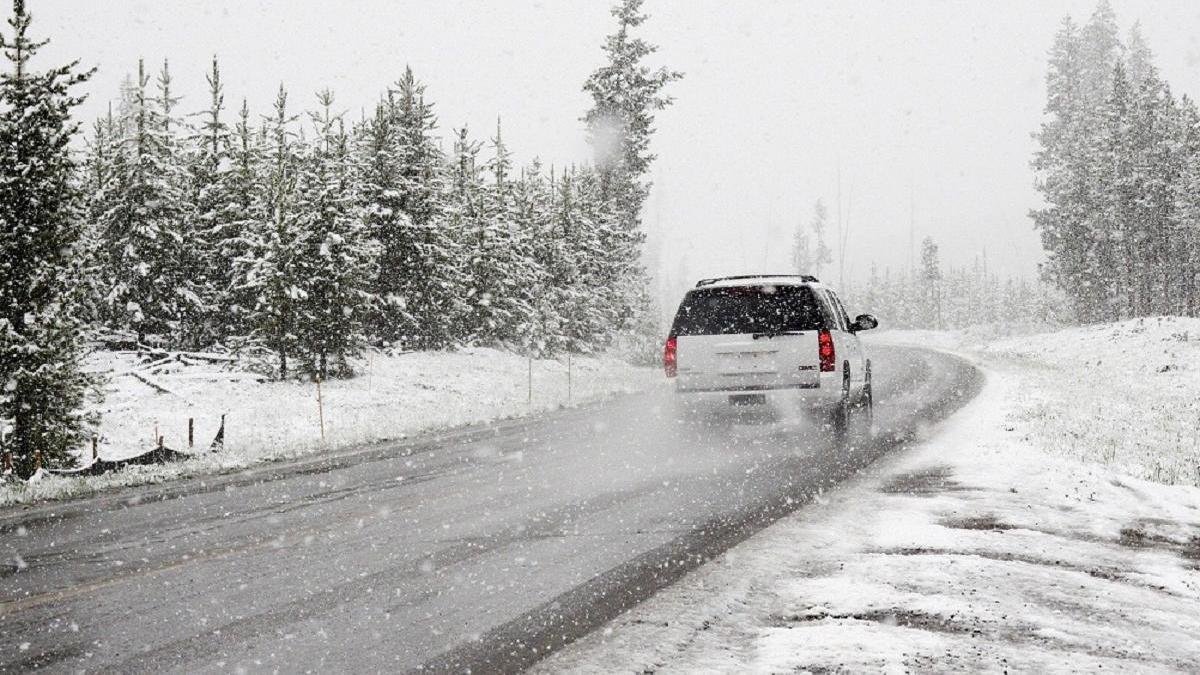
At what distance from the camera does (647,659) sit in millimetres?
3969

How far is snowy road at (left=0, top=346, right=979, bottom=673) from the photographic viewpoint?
433cm

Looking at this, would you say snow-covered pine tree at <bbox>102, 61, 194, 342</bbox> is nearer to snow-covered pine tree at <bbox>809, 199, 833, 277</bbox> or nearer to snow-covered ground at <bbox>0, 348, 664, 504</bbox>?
snow-covered ground at <bbox>0, 348, 664, 504</bbox>

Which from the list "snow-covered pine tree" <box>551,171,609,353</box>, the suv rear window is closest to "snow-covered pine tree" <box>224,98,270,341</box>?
"snow-covered pine tree" <box>551,171,609,353</box>

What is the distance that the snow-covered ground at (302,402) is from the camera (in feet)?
46.7

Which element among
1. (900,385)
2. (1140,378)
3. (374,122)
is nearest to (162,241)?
(374,122)

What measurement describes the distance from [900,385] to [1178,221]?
36.3m

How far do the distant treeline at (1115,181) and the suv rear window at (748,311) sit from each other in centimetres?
4265

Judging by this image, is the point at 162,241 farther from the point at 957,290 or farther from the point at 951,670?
the point at 957,290

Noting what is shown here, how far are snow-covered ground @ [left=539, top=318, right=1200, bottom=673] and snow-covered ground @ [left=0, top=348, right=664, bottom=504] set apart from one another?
26.4 ft

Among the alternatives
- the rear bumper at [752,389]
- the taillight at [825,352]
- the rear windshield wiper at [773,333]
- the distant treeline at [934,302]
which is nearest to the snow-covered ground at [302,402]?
the rear bumper at [752,389]

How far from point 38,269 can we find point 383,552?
1152cm

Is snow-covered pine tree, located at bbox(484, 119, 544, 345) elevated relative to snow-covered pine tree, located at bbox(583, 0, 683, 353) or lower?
lower

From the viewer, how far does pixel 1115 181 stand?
152 ft

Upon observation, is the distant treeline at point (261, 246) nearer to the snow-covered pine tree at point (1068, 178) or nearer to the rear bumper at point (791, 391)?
the rear bumper at point (791, 391)
